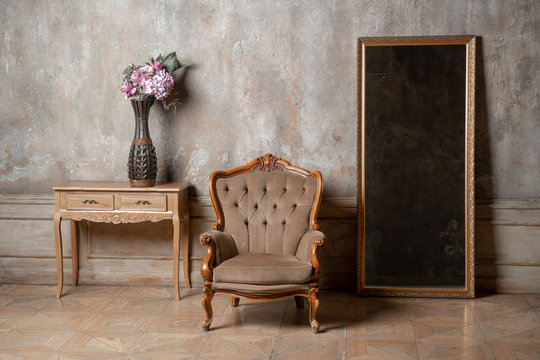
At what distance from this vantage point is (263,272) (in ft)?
11.0

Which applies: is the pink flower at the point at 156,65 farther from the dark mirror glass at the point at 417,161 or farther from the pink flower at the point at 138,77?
the dark mirror glass at the point at 417,161

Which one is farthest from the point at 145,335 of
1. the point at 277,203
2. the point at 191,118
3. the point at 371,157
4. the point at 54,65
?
the point at 54,65

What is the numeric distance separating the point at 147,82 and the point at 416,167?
2.06m

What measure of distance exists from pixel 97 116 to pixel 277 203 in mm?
1643

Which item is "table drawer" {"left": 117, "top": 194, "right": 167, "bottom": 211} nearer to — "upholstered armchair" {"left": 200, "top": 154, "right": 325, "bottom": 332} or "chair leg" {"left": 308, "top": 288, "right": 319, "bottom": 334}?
"upholstered armchair" {"left": 200, "top": 154, "right": 325, "bottom": 332}

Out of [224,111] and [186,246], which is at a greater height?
[224,111]

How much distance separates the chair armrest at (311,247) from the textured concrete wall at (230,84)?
2.29 feet

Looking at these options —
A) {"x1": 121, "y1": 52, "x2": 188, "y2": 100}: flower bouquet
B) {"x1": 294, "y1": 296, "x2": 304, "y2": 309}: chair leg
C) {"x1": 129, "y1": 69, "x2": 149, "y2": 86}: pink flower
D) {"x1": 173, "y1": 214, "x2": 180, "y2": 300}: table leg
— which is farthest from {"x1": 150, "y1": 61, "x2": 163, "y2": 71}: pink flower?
{"x1": 294, "y1": 296, "x2": 304, "y2": 309}: chair leg

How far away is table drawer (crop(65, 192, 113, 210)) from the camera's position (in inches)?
158

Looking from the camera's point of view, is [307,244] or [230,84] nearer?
[307,244]

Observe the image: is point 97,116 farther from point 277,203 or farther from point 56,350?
point 56,350

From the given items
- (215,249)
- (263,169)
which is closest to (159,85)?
(263,169)

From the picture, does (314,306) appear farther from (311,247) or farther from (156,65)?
(156,65)

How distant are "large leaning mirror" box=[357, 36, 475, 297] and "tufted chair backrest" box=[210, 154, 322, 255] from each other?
19.2 inches
